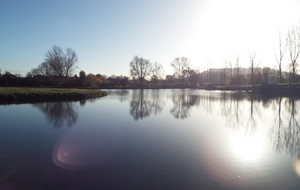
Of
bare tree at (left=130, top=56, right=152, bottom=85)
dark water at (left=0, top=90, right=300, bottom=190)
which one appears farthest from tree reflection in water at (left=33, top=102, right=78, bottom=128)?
bare tree at (left=130, top=56, right=152, bottom=85)

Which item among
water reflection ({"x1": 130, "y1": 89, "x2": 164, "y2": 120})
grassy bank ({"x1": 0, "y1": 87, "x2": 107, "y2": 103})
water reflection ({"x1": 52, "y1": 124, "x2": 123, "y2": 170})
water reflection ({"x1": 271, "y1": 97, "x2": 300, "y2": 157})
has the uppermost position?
grassy bank ({"x1": 0, "y1": 87, "x2": 107, "y2": 103})

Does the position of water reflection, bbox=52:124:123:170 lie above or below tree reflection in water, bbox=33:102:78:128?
below

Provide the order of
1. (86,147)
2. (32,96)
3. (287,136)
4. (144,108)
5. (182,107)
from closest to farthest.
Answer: (86,147)
(287,136)
(144,108)
(182,107)
(32,96)

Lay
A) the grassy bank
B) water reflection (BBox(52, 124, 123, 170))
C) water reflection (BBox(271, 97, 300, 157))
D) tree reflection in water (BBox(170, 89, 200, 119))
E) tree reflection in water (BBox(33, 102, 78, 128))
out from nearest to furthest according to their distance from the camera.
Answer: water reflection (BBox(52, 124, 123, 170)) < water reflection (BBox(271, 97, 300, 157)) < tree reflection in water (BBox(33, 102, 78, 128)) < tree reflection in water (BBox(170, 89, 200, 119)) < the grassy bank

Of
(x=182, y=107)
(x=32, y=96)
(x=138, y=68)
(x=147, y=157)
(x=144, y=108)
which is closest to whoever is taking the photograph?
(x=147, y=157)

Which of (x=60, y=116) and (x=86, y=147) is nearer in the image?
(x=86, y=147)

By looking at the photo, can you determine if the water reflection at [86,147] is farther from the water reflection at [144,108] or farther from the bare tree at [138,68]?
the bare tree at [138,68]

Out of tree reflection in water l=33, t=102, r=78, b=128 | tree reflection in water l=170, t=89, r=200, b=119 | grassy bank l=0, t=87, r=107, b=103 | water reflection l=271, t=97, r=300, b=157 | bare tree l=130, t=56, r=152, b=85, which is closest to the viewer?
water reflection l=271, t=97, r=300, b=157

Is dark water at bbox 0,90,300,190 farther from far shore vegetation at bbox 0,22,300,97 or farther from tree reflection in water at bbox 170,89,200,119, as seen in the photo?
far shore vegetation at bbox 0,22,300,97

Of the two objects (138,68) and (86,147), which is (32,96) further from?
(138,68)

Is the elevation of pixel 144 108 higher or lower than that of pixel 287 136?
higher

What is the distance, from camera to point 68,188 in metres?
3.08

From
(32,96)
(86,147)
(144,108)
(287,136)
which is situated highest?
(32,96)

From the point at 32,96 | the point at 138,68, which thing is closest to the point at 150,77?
the point at 138,68
